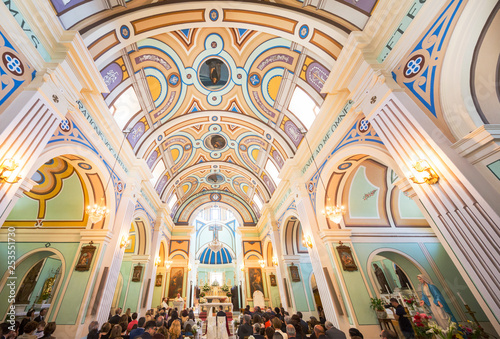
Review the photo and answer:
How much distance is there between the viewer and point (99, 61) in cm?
511

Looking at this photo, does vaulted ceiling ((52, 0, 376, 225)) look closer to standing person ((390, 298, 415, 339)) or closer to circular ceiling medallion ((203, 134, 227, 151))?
circular ceiling medallion ((203, 134, 227, 151))

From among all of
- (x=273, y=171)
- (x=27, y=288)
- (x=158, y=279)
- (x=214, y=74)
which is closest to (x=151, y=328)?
(x=214, y=74)

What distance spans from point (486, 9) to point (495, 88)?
3.45 ft

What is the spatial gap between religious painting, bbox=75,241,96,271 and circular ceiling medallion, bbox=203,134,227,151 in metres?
6.63

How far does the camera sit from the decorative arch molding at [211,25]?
16.2 ft

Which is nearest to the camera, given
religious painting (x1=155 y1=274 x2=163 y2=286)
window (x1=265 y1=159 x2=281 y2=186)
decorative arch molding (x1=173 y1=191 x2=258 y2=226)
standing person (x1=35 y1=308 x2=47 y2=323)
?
standing person (x1=35 y1=308 x2=47 y2=323)

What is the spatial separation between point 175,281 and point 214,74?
482 inches

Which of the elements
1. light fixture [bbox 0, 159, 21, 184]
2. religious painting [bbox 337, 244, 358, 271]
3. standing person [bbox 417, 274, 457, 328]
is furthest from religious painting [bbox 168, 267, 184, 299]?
standing person [bbox 417, 274, 457, 328]

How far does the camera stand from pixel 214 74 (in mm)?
7766

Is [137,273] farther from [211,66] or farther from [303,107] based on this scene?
[303,107]

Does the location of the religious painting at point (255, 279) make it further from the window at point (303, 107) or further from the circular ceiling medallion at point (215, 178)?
the window at point (303, 107)

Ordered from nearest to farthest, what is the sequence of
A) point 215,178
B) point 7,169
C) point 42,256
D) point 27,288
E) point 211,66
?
point 7,169 → point 42,256 → point 211,66 → point 27,288 → point 215,178

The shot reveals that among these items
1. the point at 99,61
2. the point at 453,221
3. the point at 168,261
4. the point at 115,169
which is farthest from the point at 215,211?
the point at 453,221

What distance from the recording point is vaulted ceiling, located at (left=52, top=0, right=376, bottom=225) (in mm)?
5023
